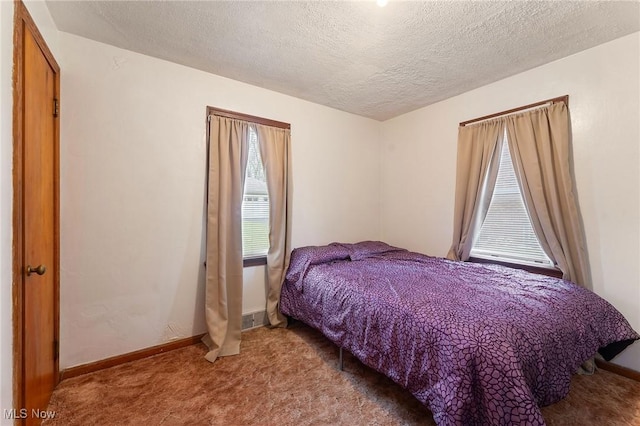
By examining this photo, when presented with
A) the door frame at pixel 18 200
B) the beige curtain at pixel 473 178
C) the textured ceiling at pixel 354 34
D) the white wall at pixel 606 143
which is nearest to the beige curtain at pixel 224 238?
the textured ceiling at pixel 354 34

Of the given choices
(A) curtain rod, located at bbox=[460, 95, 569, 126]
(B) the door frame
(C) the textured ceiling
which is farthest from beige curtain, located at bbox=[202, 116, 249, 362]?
(A) curtain rod, located at bbox=[460, 95, 569, 126]

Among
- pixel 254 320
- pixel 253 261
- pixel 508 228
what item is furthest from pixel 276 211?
pixel 508 228

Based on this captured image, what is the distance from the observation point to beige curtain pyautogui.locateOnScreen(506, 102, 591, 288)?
2.12 m

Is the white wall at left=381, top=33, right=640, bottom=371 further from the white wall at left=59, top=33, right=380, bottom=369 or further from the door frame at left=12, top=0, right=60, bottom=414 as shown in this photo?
the door frame at left=12, top=0, right=60, bottom=414

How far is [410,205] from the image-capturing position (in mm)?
3453

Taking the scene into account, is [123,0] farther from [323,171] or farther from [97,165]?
[323,171]

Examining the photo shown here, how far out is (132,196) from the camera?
2166mm

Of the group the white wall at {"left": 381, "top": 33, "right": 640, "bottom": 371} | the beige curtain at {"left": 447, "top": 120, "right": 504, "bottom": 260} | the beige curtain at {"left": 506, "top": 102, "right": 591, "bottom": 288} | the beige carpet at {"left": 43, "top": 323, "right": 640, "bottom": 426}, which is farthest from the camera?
the beige curtain at {"left": 447, "top": 120, "right": 504, "bottom": 260}

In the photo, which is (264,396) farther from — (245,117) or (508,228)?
(508,228)

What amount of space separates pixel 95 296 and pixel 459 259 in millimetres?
3286

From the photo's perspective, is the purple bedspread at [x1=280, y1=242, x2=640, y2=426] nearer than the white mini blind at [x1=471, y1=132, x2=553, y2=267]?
Yes

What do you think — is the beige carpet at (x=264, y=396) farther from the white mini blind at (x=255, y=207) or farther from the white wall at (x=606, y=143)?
the white mini blind at (x=255, y=207)

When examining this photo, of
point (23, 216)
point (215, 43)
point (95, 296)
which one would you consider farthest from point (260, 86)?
point (95, 296)

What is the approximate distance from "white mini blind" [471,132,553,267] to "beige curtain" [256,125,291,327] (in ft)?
6.74
